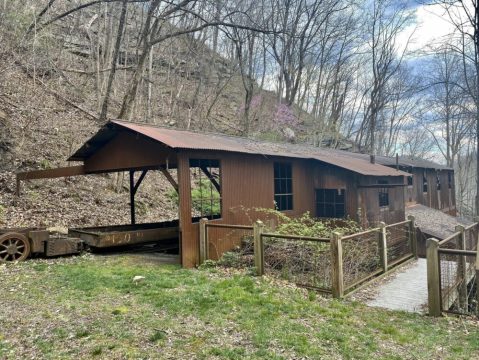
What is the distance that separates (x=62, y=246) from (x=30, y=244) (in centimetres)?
67

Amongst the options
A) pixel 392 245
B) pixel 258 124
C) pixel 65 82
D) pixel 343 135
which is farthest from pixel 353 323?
pixel 343 135

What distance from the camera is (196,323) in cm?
482

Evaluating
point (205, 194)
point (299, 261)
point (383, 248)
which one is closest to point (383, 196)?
point (383, 248)

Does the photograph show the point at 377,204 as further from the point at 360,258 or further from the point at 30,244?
the point at 30,244

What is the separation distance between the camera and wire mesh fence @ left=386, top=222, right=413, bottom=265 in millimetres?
10281

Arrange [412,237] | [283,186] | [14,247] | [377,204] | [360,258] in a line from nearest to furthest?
[14,247] → [360,258] → [412,237] → [283,186] → [377,204]

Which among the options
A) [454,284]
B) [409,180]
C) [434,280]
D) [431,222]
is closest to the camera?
[434,280]

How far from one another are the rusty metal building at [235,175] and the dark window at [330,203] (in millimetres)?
36

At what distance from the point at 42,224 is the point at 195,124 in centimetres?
1389

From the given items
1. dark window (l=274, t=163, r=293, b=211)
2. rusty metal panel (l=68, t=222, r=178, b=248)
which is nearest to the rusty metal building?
dark window (l=274, t=163, r=293, b=211)

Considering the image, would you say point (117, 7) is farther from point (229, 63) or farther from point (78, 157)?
point (78, 157)

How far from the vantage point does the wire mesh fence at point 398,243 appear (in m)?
10.3

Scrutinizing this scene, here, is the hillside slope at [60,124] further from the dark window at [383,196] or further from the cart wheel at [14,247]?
the dark window at [383,196]

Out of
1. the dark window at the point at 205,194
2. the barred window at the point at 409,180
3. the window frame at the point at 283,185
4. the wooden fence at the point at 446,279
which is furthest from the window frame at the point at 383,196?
the barred window at the point at 409,180
